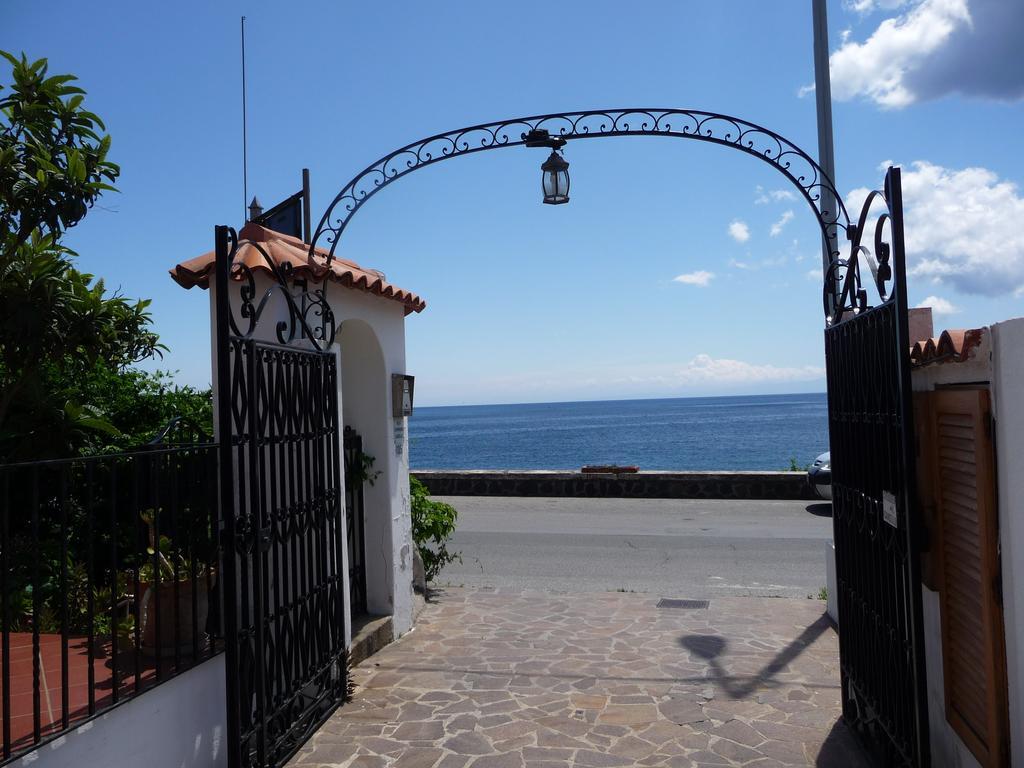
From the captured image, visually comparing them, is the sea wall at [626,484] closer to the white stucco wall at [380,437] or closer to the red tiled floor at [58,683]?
the white stucco wall at [380,437]

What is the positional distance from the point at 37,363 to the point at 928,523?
6595 mm

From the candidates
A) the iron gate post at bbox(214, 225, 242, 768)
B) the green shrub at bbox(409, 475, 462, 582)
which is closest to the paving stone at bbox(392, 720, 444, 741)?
the iron gate post at bbox(214, 225, 242, 768)

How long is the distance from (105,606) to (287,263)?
2.92m

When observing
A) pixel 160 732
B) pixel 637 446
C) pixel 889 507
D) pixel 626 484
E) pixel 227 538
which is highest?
pixel 889 507

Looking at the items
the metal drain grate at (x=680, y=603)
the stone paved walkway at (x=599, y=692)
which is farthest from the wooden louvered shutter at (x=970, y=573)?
the metal drain grate at (x=680, y=603)

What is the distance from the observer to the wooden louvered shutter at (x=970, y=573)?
3137 mm

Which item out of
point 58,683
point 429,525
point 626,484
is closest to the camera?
point 58,683

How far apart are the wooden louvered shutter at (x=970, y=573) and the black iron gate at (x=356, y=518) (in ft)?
15.7

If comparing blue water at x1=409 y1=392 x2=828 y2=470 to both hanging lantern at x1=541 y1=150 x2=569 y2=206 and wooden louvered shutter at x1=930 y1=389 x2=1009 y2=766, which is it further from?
wooden louvered shutter at x1=930 y1=389 x2=1009 y2=766

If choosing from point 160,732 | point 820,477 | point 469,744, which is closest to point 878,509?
point 469,744

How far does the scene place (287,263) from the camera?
5551 millimetres

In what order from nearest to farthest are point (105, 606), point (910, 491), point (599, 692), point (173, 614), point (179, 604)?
point (910, 491) < point (179, 604) < point (173, 614) < point (599, 692) < point (105, 606)

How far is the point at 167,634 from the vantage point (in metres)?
4.75

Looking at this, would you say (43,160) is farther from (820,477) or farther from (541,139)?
(820,477)
